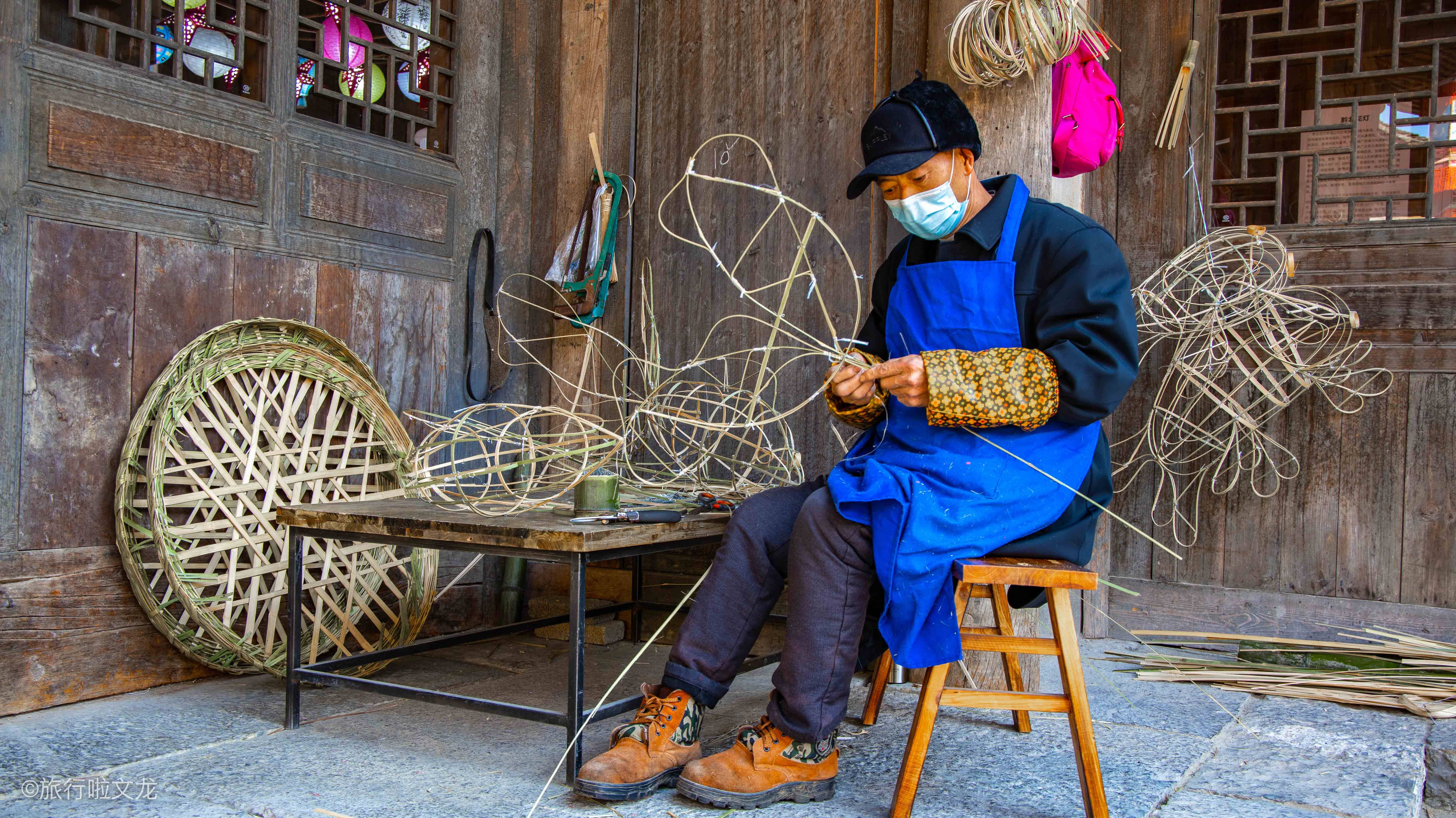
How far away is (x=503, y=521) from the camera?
81.3 inches

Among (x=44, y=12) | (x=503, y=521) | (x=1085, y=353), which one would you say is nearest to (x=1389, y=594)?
(x=1085, y=353)

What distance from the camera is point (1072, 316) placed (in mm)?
1862

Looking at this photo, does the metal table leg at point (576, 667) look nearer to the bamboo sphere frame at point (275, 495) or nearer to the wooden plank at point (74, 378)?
the bamboo sphere frame at point (275, 495)

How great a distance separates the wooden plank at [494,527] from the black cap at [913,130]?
789 mm

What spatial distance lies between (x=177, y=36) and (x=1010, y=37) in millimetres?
2108

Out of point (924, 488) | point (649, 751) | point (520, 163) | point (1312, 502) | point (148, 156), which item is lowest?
point (649, 751)

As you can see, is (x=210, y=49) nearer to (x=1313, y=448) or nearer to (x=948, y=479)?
(x=948, y=479)

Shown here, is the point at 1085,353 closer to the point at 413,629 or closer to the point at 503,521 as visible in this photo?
the point at 503,521

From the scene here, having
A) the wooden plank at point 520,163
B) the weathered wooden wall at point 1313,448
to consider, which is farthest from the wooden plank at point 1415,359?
the wooden plank at point 520,163

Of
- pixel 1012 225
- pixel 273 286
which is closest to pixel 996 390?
pixel 1012 225

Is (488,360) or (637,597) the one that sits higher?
(488,360)

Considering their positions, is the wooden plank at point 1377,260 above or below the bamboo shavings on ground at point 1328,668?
above

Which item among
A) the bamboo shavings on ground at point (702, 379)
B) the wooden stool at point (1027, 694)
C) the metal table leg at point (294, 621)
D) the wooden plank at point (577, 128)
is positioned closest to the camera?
the wooden stool at point (1027, 694)

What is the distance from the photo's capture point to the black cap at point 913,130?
195 centimetres
